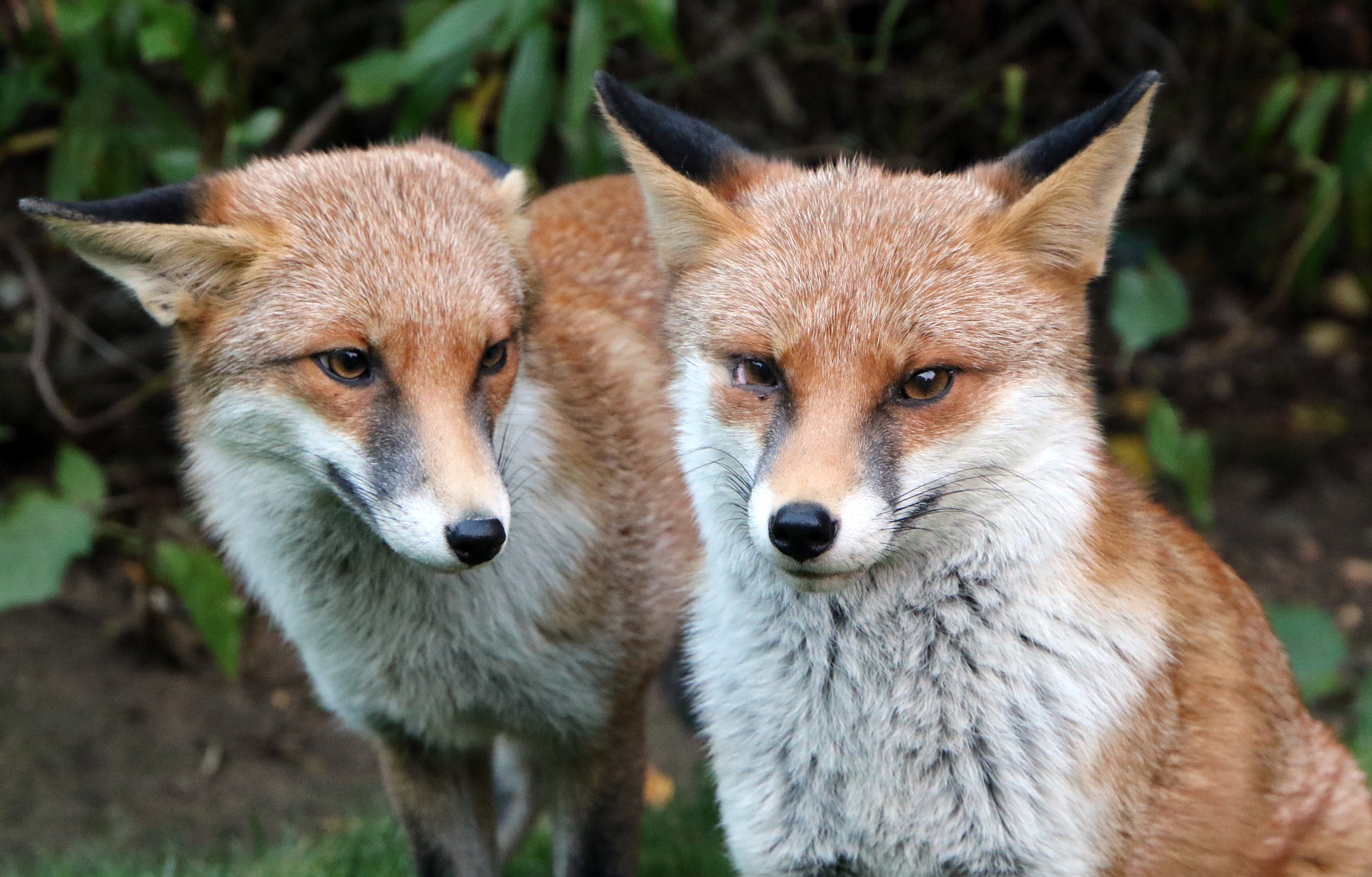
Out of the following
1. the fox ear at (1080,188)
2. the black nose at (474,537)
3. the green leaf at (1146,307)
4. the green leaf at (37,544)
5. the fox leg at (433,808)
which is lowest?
the green leaf at (37,544)

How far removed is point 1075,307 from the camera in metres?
2.76

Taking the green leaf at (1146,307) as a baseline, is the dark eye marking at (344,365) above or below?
above

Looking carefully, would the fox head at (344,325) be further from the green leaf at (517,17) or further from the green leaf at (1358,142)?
the green leaf at (1358,142)

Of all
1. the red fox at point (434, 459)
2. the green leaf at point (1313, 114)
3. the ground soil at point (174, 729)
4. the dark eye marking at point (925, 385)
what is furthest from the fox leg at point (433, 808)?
the green leaf at point (1313, 114)

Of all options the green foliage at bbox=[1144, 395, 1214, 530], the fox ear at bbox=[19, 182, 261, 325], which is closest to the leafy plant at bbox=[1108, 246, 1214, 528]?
the green foliage at bbox=[1144, 395, 1214, 530]

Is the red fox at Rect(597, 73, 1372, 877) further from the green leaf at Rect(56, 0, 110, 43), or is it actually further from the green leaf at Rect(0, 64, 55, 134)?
the green leaf at Rect(0, 64, 55, 134)

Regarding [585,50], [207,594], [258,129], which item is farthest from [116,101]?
[585,50]

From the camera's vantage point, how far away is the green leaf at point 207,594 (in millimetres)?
4645

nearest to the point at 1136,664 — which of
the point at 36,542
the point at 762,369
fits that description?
the point at 762,369

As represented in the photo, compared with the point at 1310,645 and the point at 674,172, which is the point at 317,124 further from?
the point at 1310,645

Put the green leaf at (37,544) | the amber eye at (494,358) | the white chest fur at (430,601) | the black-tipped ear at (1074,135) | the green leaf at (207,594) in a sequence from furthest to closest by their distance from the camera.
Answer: the green leaf at (207,594) < the green leaf at (37,544) < the white chest fur at (430,601) < the amber eye at (494,358) < the black-tipped ear at (1074,135)

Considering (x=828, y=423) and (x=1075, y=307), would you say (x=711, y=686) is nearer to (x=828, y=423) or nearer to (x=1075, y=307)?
(x=828, y=423)

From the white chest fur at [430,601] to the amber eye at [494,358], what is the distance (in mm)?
138

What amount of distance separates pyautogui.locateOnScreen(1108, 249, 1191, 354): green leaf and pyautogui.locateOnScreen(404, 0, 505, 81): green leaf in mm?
2418
